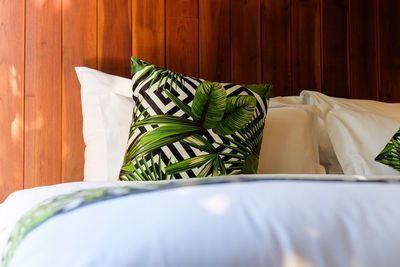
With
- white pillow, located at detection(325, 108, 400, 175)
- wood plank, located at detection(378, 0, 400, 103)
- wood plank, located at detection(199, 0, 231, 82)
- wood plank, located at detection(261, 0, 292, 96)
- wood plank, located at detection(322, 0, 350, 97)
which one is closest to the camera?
white pillow, located at detection(325, 108, 400, 175)

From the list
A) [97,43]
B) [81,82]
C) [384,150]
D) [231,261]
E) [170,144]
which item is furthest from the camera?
[97,43]

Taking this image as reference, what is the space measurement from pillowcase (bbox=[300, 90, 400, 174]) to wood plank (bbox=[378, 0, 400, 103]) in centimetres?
43

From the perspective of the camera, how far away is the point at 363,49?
7.14ft

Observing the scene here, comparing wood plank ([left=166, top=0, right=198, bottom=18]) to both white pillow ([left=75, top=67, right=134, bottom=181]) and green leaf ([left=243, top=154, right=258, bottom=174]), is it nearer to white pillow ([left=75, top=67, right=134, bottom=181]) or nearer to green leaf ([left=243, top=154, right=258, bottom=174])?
white pillow ([left=75, top=67, right=134, bottom=181])

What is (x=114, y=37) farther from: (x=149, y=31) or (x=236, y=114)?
(x=236, y=114)

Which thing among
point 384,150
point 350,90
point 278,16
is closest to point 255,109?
point 384,150

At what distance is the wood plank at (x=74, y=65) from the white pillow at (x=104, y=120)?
10 centimetres

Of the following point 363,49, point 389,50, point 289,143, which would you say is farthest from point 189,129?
point 389,50

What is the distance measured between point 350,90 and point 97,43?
1.30 meters

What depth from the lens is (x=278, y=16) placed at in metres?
2.00

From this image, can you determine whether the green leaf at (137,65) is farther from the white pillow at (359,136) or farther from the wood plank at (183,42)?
the white pillow at (359,136)

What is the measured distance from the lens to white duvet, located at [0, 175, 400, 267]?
40 centimetres

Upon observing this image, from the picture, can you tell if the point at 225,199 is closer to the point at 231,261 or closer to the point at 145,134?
the point at 231,261

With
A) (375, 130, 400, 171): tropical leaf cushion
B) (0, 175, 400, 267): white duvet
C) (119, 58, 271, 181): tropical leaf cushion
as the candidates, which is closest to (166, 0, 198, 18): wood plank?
(119, 58, 271, 181): tropical leaf cushion
